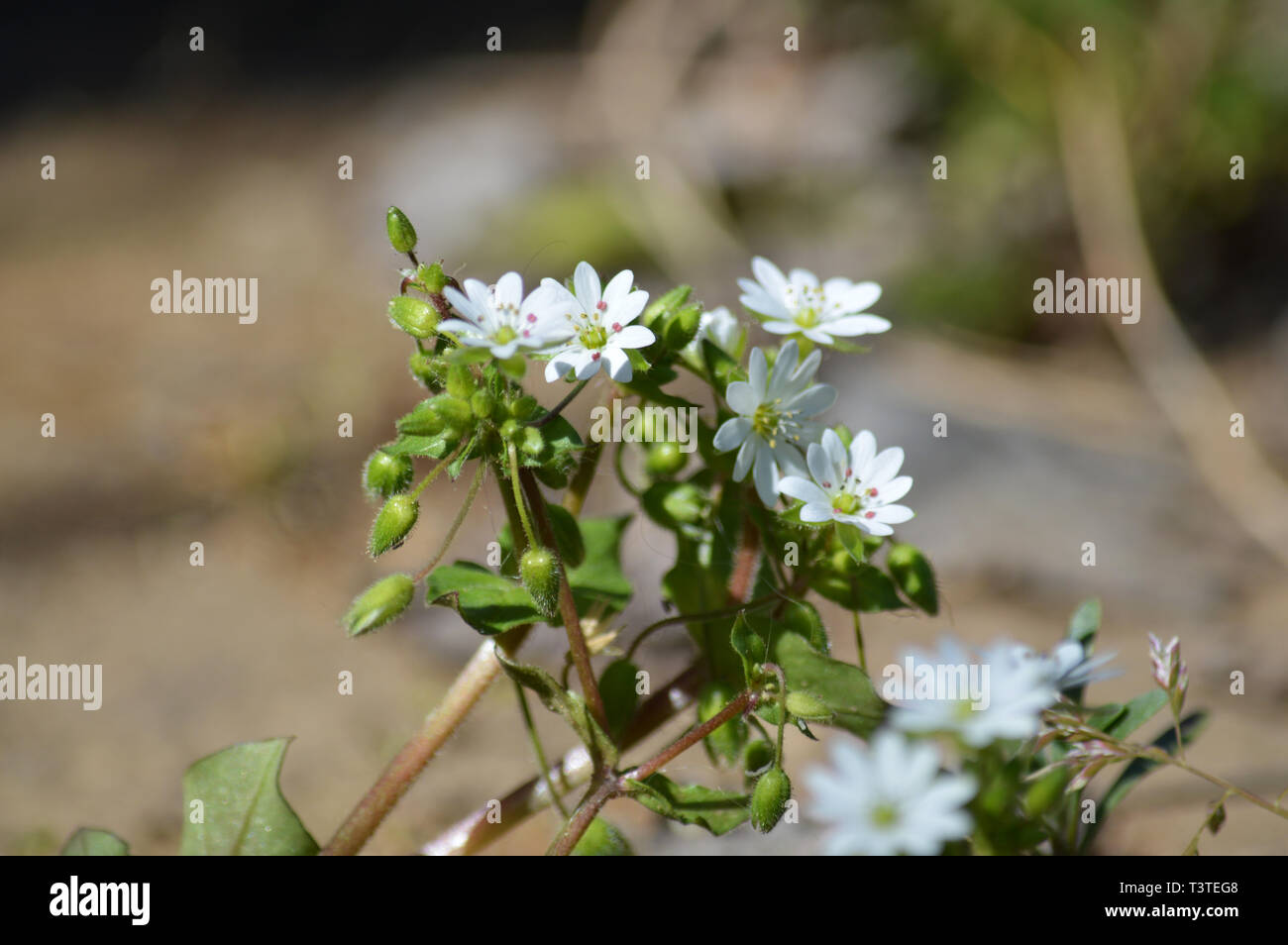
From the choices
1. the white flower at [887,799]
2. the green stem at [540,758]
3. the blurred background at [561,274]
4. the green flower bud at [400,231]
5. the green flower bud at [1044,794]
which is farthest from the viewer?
the blurred background at [561,274]

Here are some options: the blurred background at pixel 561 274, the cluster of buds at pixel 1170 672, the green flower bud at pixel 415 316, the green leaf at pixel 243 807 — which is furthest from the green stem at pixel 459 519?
the cluster of buds at pixel 1170 672

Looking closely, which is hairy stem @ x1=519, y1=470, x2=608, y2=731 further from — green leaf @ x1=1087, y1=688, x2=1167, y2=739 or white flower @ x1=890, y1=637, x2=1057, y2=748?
green leaf @ x1=1087, y1=688, x2=1167, y2=739

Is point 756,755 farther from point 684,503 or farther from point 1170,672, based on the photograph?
point 1170,672

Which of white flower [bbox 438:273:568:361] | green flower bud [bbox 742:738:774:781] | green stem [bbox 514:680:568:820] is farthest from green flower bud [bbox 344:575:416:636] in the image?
green flower bud [bbox 742:738:774:781]

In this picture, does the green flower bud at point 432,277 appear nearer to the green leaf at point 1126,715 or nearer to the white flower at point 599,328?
the white flower at point 599,328
